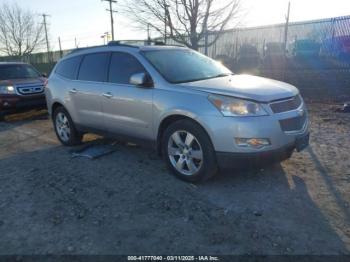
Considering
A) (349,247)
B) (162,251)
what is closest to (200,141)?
(162,251)

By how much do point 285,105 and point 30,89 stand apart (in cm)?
785

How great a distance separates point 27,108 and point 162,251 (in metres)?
7.93

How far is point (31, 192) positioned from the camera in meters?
4.18

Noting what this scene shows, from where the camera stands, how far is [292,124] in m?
3.92

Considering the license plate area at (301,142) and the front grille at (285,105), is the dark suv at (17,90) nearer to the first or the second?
the front grille at (285,105)

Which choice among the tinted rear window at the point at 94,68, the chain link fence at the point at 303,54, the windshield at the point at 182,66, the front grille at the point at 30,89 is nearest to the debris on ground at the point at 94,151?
the tinted rear window at the point at 94,68

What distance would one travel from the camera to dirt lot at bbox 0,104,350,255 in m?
2.95

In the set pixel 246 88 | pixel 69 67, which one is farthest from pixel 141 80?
pixel 69 67

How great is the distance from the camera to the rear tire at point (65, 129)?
614cm

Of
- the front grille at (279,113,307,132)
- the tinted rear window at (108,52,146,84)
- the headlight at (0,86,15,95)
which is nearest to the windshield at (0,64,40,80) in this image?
the headlight at (0,86,15,95)

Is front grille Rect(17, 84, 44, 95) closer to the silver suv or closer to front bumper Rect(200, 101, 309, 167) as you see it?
the silver suv

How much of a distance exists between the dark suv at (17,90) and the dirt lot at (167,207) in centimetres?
435

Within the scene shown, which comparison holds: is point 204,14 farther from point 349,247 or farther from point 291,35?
point 349,247

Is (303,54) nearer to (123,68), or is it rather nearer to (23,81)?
(123,68)
